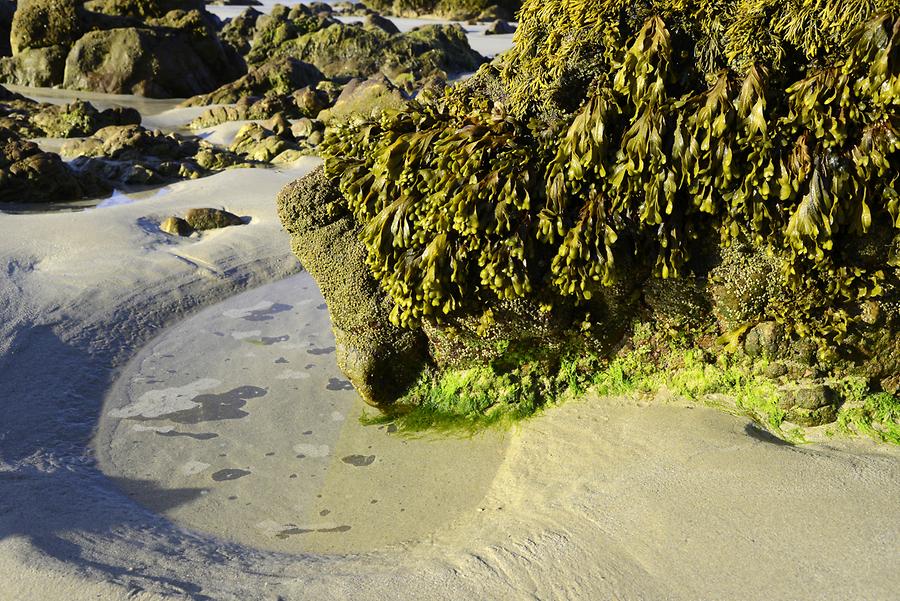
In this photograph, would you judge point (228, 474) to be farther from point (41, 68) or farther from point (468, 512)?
point (41, 68)

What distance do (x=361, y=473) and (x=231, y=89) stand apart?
14470 millimetres

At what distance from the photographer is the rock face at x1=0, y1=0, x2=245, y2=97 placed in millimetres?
18531

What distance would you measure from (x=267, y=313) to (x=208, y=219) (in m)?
1.96

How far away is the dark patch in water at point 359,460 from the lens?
4418mm

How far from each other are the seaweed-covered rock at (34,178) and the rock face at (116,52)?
837 centimetres

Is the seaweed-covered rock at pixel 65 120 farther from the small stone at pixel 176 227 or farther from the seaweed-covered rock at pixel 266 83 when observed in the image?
the small stone at pixel 176 227

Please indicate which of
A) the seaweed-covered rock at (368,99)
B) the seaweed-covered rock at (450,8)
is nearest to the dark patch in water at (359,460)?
the seaweed-covered rock at (368,99)

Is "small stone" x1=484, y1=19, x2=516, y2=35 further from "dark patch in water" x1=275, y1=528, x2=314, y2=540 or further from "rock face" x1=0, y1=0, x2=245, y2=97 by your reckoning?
"dark patch in water" x1=275, y1=528, x2=314, y2=540

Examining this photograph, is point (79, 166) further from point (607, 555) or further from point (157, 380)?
point (607, 555)

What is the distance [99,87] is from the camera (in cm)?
1866

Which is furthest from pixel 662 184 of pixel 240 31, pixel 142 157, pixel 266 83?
pixel 240 31

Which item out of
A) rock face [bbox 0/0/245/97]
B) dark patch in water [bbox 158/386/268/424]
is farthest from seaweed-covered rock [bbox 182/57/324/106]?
dark patch in water [bbox 158/386/268/424]

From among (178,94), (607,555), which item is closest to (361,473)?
(607,555)

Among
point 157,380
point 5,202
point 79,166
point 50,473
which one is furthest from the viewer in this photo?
point 79,166
